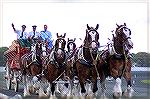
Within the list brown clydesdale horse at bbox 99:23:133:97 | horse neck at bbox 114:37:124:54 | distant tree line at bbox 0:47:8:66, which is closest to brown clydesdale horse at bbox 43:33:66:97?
brown clydesdale horse at bbox 99:23:133:97

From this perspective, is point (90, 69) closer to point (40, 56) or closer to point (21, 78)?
point (40, 56)

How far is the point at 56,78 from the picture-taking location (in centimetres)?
1355

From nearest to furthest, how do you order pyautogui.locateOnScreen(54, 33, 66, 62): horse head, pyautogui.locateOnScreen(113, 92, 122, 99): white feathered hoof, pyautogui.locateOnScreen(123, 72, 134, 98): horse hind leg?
pyautogui.locateOnScreen(113, 92, 122, 99): white feathered hoof < pyautogui.locateOnScreen(123, 72, 134, 98): horse hind leg < pyautogui.locateOnScreen(54, 33, 66, 62): horse head

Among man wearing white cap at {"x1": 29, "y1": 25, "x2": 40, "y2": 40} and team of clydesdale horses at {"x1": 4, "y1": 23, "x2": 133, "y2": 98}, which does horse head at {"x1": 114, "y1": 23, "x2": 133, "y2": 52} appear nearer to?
team of clydesdale horses at {"x1": 4, "y1": 23, "x2": 133, "y2": 98}

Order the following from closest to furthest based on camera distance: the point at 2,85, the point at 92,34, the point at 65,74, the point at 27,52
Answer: the point at 92,34
the point at 65,74
the point at 27,52
the point at 2,85

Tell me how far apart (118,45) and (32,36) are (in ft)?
9.58

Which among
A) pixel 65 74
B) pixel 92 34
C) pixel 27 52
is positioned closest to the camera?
pixel 92 34

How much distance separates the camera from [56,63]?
13.2 m

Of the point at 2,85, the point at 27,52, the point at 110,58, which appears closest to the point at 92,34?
the point at 110,58

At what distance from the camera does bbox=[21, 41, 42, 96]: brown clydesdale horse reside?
552 inches

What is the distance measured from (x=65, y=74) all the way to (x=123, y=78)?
1712 millimetres

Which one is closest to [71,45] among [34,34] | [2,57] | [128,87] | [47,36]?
[47,36]

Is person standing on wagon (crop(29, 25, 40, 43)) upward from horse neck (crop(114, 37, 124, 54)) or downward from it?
upward

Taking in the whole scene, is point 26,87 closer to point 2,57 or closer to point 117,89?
point 2,57
